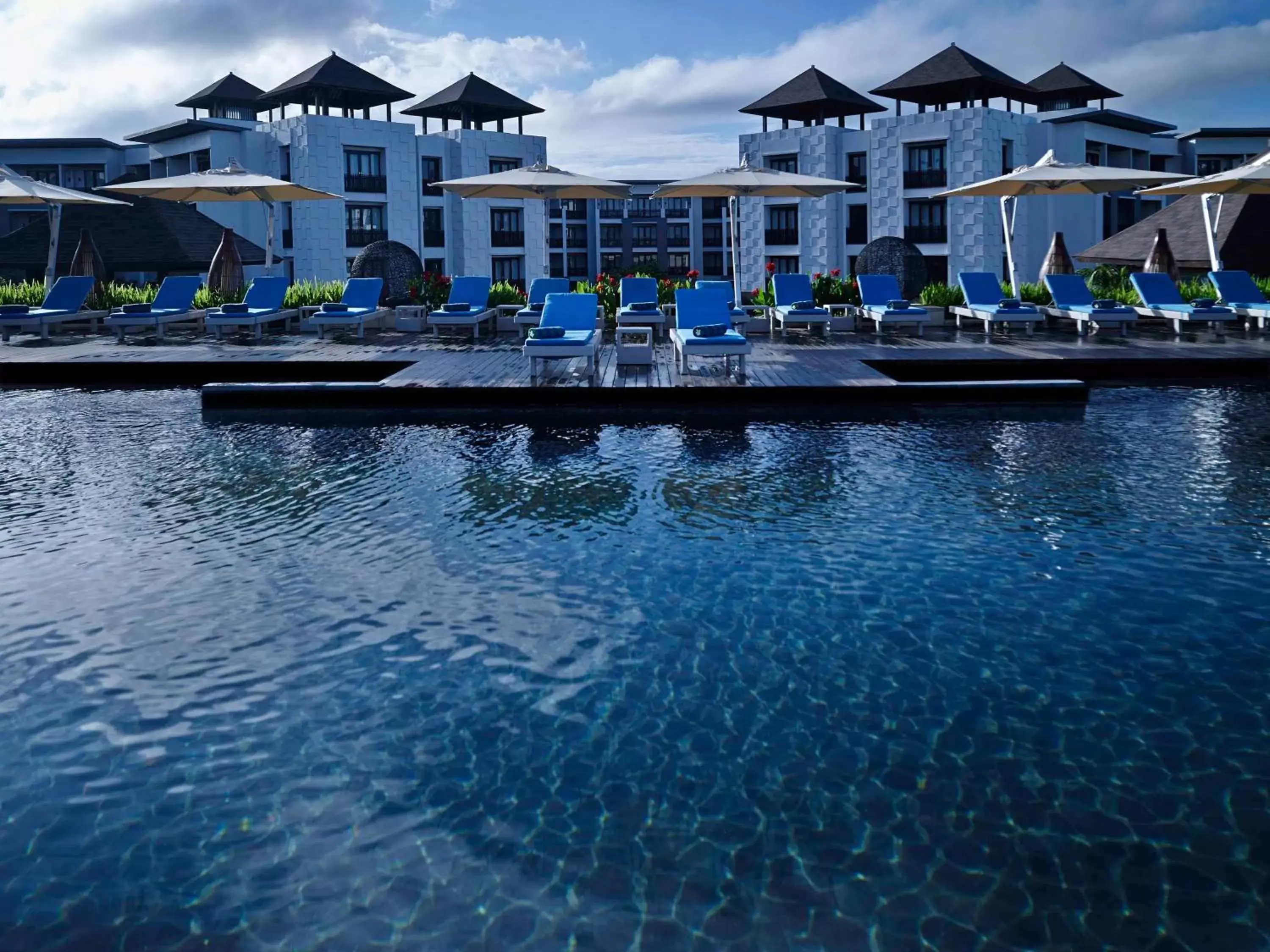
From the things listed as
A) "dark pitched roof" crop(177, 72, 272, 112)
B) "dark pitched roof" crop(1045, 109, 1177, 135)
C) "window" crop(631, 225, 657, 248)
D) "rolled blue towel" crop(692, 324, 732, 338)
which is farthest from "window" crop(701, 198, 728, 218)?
"rolled blue towel" crop(692, 324, 732, 338)

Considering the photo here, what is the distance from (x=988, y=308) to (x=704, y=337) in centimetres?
733

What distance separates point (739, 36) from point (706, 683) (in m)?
24.9

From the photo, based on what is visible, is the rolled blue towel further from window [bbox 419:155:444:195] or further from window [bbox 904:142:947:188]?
window [bbox 419:155:444:195]

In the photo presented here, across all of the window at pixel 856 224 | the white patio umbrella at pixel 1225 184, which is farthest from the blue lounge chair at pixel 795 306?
the window at pixel 856 224

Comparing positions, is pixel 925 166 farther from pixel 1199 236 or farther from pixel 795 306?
pixel 795 306

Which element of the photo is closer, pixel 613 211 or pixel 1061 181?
pixel 1061 181

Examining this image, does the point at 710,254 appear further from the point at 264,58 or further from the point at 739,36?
the point at 739,36

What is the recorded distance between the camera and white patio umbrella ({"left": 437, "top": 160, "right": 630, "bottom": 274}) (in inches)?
773

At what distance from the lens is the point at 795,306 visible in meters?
19.0

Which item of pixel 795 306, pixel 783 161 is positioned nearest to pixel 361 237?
pixel 783 161

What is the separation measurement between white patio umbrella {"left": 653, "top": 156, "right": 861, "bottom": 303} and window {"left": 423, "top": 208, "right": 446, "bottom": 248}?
3695 cm

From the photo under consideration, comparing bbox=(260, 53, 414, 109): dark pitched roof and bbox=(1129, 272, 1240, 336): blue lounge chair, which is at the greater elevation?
bbox=(260, 53, 414, 109): dark pitched roof

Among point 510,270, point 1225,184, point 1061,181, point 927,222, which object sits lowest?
point 1225,184

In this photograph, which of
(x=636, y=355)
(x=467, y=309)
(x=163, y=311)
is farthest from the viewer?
(x=163, y=311)
